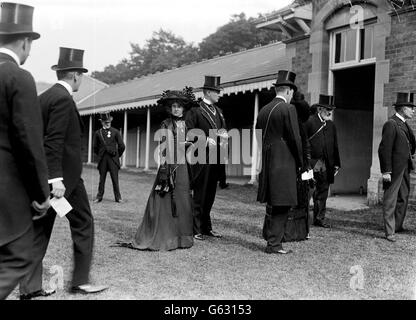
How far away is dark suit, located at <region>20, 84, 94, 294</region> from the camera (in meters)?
Answer: 3.98

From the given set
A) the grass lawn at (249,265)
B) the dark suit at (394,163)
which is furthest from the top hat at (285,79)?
the grass lawn at (249,265)

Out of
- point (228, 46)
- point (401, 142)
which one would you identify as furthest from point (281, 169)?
point (228, 46)

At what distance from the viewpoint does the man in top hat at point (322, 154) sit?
25.9 feet

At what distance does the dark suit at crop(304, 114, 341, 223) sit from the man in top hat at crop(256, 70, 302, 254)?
6.33ft

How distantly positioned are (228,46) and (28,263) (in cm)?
4740

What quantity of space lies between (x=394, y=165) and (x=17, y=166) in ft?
17.7

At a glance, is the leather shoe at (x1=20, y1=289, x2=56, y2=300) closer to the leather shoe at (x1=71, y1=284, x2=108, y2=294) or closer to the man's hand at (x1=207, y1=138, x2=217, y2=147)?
the leather shoe at (x1=71, y1=284, x2=108, y2=294)

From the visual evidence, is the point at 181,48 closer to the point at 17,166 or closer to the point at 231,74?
the point at 231,74

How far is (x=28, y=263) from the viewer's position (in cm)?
311

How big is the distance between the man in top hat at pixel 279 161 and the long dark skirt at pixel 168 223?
1018 mm

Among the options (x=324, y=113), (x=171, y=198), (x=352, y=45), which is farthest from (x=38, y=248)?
(x=352, y=45)

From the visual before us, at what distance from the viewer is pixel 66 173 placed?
4.10 m
